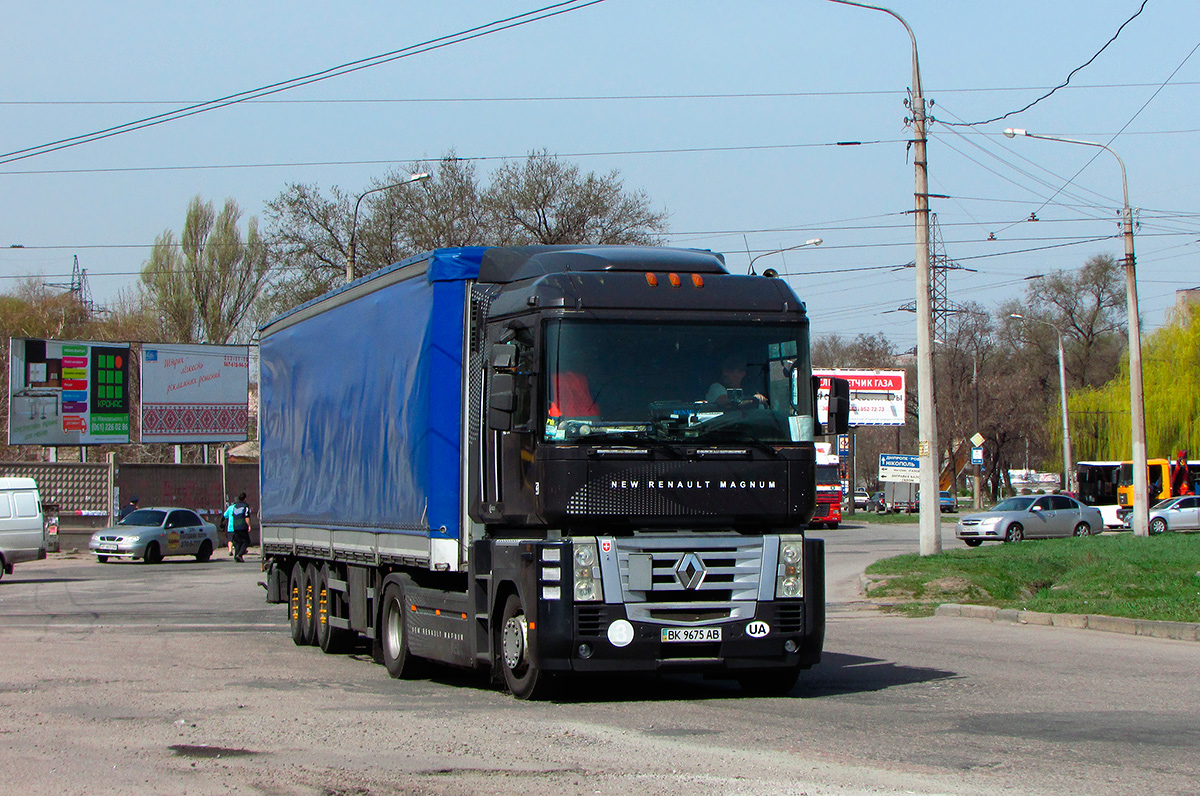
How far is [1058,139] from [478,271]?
22938 mm

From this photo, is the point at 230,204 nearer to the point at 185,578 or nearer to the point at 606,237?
the point at 606,237

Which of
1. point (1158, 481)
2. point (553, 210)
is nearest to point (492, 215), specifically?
point (553, 210)

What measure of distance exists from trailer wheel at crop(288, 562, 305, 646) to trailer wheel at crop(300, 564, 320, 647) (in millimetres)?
48

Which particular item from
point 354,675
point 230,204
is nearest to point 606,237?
point 230,204

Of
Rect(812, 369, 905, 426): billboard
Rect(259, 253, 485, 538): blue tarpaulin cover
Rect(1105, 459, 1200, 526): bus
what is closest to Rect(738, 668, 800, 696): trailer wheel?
Rect(259, 253, 485, 538): blue tarpaulin cover

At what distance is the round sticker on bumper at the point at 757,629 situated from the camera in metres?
9.80

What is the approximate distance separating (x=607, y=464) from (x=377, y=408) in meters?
3.43

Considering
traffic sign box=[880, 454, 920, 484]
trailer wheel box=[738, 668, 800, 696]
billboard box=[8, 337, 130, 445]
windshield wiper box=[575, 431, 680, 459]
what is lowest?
trailer wheel box=[738, 668, 800, 696]

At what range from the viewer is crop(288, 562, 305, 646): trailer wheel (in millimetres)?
15305

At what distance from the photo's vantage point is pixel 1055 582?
849 inches

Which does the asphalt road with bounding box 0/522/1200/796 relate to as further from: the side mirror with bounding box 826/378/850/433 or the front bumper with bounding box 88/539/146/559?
the front bumper with bounding box 88/539/146/559

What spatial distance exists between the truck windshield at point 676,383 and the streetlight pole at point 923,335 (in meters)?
13.7

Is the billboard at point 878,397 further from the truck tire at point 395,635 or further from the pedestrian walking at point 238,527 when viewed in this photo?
the truck tire at point 395,635

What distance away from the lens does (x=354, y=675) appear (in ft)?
40.3
